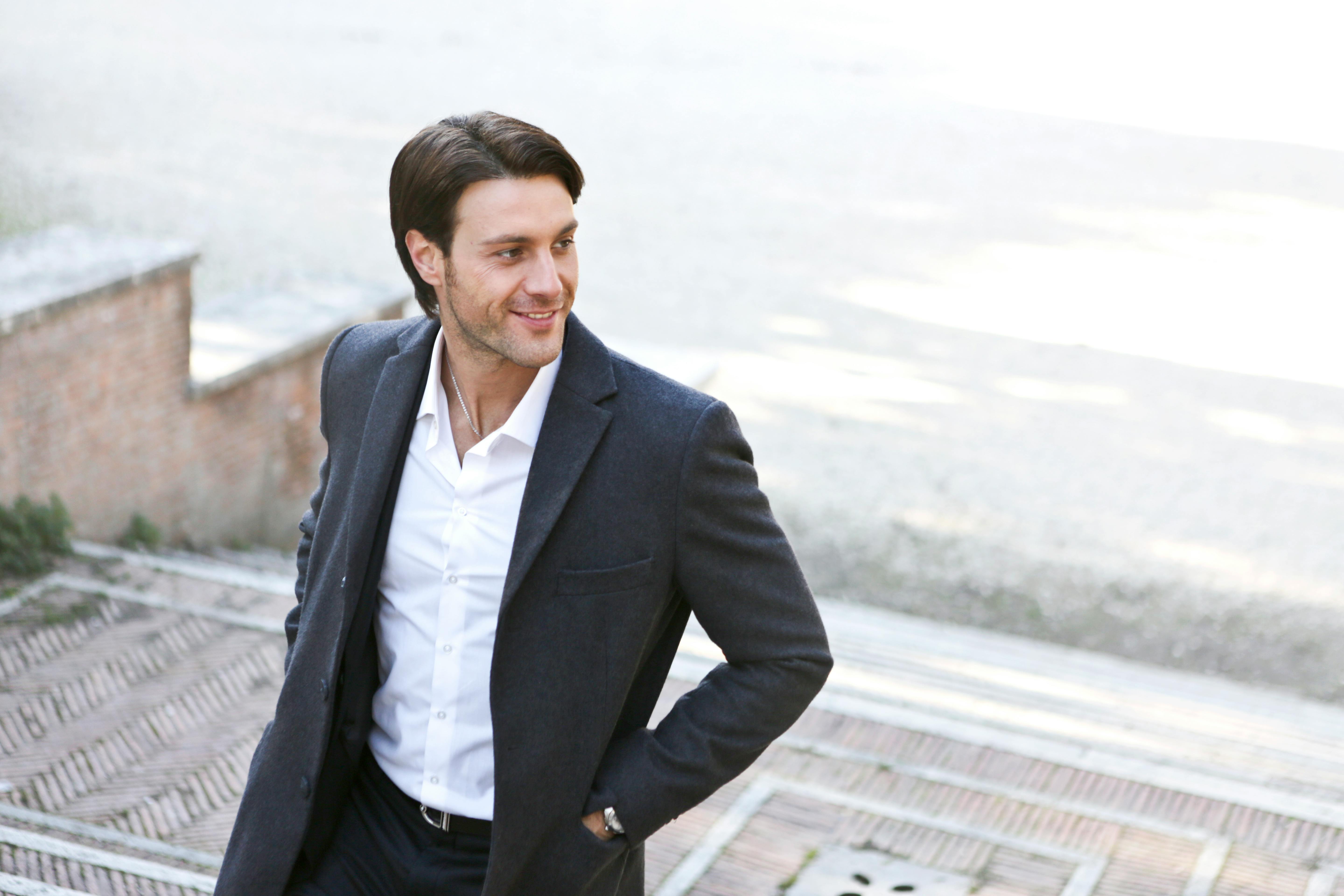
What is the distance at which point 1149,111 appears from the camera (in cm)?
2125

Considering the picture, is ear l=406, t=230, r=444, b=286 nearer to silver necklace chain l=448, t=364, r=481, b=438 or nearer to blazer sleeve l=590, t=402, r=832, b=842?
silver necklace chain l=448, t=364, r=481, b=438

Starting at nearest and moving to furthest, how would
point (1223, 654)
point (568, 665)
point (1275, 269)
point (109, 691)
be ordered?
point (568, 665), point (109, 691), point (1223, 654), point (1275, 269)

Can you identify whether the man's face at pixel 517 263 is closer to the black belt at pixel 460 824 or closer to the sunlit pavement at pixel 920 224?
the black belt at pixel 460 824

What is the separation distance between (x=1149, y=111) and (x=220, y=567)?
705 inches

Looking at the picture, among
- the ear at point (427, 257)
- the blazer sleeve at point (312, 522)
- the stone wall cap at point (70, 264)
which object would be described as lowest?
the stone wall cap at point (70, 264)

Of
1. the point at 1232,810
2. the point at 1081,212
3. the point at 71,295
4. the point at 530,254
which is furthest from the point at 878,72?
the point at 530,254

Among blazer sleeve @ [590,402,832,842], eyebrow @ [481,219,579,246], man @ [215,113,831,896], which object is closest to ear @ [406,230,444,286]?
man @ [215,113,831,896]

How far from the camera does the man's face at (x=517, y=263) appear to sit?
7.86ft

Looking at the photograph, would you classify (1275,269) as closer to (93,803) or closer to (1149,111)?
(1149,111)

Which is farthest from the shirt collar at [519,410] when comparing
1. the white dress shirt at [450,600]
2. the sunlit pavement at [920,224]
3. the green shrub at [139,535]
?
the sunlit pavement at [920,224]

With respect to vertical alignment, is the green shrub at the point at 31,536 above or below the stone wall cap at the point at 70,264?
below

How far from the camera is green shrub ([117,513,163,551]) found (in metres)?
7.49

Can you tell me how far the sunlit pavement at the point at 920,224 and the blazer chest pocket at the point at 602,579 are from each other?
681 centimetres

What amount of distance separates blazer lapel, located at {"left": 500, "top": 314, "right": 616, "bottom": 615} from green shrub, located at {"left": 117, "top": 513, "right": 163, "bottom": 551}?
5.64 metres
